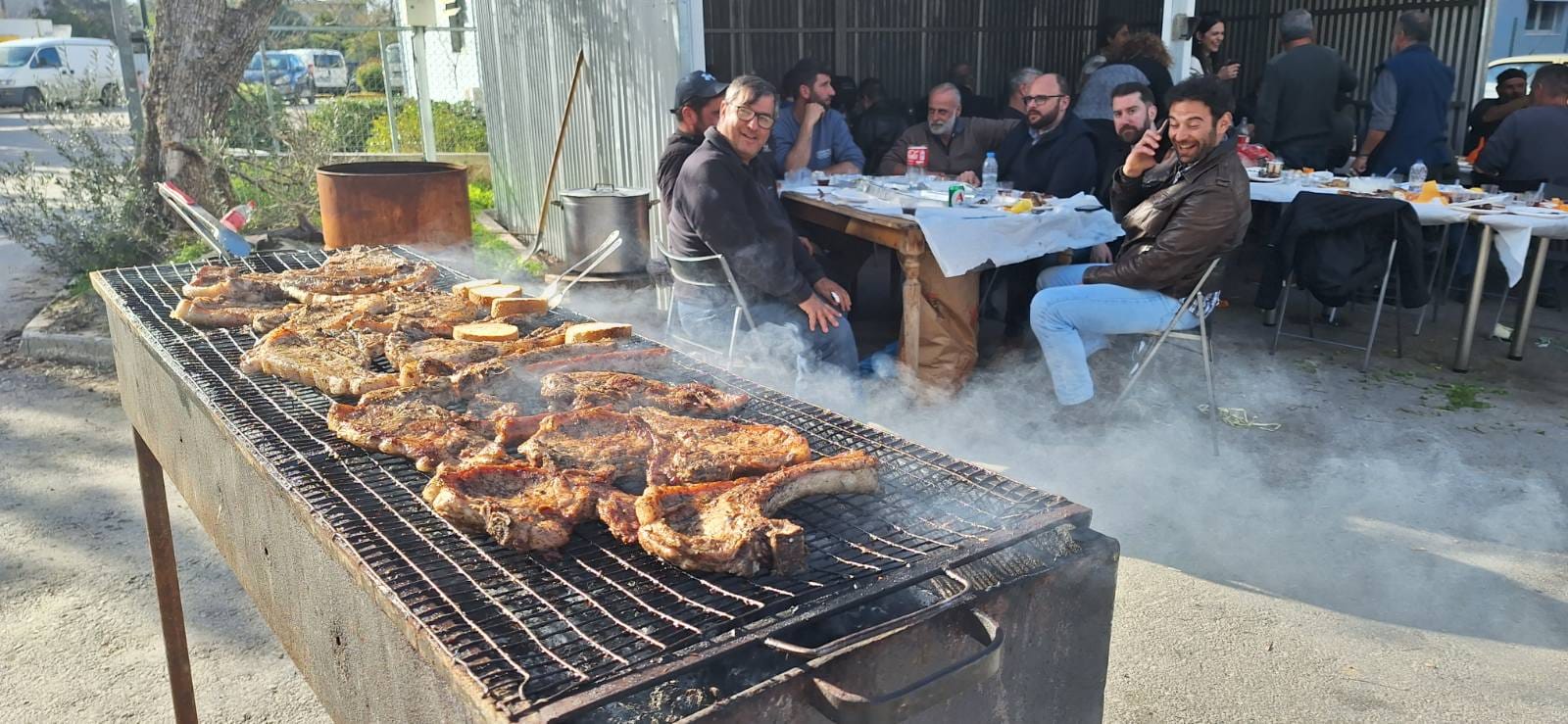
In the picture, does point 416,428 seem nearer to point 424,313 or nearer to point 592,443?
point 592,443

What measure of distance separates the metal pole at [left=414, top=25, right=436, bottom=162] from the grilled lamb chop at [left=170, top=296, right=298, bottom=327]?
9.53 meters

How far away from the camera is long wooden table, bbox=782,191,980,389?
19.3 feet

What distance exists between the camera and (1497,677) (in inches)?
135

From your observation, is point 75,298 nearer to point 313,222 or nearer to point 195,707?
point 313,222

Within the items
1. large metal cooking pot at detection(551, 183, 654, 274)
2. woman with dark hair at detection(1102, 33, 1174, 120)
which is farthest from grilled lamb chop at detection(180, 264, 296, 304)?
woman with dark hair at detection(1102, 33, 1174, 120)

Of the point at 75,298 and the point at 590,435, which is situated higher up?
the point at 590,435

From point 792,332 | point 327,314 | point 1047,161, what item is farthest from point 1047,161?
point 327,314

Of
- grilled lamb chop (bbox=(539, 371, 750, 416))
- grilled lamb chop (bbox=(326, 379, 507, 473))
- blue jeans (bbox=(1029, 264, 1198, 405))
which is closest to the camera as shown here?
grilled lamb chop (bbox=(326, 379, 507, 473))

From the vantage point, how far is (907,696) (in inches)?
58.1

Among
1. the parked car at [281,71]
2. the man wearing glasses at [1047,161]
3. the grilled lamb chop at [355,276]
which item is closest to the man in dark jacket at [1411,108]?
the man wearing glasses at [1047,161]

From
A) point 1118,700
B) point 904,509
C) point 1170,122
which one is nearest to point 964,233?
point 1170,122

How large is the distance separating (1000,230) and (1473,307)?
3554 millimetres

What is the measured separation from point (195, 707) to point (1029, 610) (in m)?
2.90

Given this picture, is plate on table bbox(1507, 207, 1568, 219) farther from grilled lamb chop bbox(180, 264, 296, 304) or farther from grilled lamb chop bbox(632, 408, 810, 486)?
grilled lamb chop bbox(180, 264, 296, 304)
